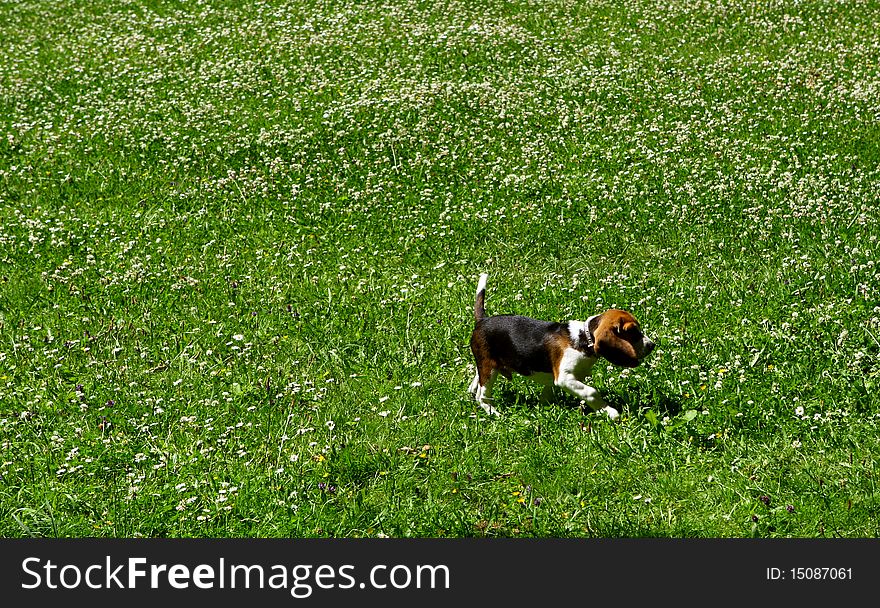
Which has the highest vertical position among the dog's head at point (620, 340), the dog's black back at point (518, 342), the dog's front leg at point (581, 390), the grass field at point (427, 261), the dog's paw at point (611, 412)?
the dog's head at point (620, 340)

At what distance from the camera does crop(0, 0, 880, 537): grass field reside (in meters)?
7.63

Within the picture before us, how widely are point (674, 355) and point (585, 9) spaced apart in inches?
556

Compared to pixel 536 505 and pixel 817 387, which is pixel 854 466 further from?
pixel 536 505

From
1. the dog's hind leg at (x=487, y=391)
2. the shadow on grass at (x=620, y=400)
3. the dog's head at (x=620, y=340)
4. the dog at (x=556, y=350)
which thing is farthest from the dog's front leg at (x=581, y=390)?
the dog's hind leg at (x=487, y=391)

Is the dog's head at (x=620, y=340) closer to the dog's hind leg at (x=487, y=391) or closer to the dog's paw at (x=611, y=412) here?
the dog's paw at (x=611, y=412)

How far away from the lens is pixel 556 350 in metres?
8.27

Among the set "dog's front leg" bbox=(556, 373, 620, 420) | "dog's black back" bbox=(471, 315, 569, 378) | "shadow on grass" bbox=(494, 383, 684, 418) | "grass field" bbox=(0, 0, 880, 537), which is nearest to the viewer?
"grass field" bbox=(0, 0, 880, 537)

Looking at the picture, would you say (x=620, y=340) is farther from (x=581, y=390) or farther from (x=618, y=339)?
(x=581, y=390)

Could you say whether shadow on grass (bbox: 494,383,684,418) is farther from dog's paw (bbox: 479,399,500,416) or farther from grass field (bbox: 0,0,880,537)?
dog's paw (bbox: 479,399,500,416)

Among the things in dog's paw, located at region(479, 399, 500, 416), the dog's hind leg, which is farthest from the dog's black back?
dog's paw, located at region(479, 399, 500, 416)

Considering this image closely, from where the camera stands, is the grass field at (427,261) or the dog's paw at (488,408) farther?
the dog's paw at (488,408)

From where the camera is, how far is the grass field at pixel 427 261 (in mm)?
7633

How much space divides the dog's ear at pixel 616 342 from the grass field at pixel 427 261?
63 centimetres

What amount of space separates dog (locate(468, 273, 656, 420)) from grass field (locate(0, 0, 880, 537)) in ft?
1.05
